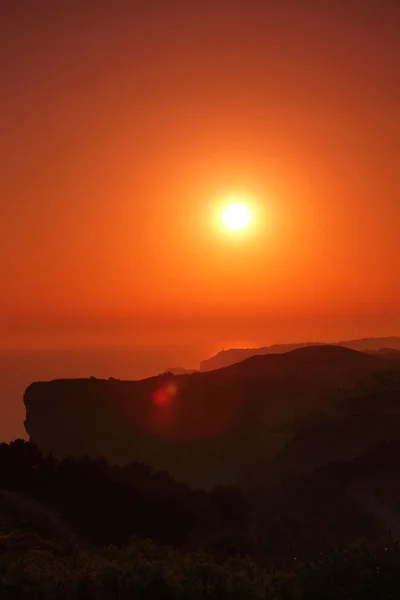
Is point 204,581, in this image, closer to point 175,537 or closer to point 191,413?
point 175,537

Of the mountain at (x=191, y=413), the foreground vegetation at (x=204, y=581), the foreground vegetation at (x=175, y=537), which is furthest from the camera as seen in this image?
the mountain at (x=191, y=413)

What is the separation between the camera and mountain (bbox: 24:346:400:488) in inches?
4850

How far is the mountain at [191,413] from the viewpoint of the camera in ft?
404

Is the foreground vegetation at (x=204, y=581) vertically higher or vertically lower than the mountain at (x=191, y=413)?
lower

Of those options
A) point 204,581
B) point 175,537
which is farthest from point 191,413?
point 204,581

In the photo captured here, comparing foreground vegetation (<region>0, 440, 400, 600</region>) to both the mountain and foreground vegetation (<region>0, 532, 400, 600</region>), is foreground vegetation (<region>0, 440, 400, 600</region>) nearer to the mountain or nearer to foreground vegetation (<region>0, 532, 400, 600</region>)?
foreground vegetation (<region>0, 532, 400, 600</region>)

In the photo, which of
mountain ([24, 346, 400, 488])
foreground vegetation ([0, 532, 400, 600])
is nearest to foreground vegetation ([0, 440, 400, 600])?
foreground vegetation ([0, 532, 400, 600])

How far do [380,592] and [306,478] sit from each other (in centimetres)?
6196

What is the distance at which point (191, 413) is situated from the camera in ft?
455

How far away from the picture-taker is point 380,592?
24.8 metres

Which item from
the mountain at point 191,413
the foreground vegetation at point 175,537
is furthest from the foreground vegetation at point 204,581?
the mountain at point 191,413

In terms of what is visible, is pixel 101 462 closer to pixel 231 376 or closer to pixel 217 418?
pixel 217 418

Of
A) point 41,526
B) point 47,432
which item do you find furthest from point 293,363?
point 41,526

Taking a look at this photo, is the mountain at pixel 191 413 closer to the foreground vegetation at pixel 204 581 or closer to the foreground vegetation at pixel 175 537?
the foreground vegetation at pixel 175 537
